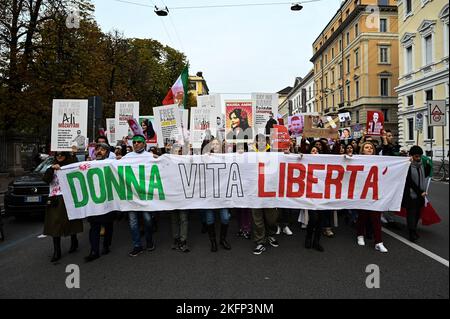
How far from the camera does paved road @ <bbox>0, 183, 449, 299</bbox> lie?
12.4 feet

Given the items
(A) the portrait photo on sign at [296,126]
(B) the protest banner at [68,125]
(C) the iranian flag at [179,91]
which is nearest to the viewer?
(B) the protest banner at [68,125]

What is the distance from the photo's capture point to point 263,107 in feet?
27.2

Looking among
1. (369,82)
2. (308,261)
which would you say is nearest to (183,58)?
(369,82)

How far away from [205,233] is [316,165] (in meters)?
2.54

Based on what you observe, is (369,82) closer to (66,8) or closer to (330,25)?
(330,25)

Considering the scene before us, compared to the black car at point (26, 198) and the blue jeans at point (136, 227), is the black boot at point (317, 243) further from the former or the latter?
the black car at point (26, 198)

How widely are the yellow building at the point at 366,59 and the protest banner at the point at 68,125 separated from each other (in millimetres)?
44322

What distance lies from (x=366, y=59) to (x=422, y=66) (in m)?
46.9

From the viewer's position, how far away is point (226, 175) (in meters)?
5.82

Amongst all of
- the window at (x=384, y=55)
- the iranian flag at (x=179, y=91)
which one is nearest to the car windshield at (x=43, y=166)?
the iranian flag at (x=179, y=91)

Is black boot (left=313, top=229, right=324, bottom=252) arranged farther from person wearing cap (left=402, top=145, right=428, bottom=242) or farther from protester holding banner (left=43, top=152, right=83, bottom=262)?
protester holding banner (left=43, top=152, right=83, bottom=262)

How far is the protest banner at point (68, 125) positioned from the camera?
6184 mm

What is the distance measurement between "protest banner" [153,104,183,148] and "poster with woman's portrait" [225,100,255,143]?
3.70 ft
